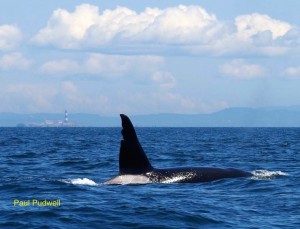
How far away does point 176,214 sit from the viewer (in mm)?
16859

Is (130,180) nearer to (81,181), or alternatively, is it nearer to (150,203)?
(81,181)

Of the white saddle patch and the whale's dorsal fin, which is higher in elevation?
the whale's dorsal fin

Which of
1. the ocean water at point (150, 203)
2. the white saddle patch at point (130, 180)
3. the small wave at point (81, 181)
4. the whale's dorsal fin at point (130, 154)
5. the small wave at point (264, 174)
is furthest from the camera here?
the small wave at point (264, 174)

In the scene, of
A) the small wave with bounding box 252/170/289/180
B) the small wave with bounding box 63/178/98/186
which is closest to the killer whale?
the small wave with bounding box 63/178/98/186

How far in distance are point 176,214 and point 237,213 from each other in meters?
1.47

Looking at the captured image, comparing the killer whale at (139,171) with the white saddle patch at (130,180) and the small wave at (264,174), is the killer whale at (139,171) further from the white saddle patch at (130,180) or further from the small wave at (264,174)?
the small wave at (264,174)

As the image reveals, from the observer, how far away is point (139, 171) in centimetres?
2308

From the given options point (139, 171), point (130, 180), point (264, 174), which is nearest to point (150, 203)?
point (130, 180)

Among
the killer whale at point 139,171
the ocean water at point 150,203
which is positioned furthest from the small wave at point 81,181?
the killer whale at point 139,171

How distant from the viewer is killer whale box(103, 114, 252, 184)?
22547 mm

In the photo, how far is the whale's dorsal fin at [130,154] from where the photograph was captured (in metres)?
22.5

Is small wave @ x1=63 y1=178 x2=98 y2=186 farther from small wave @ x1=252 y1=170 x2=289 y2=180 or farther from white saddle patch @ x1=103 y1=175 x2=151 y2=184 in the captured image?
small wave @ x1=252 y1=170 x2=289 y2=180

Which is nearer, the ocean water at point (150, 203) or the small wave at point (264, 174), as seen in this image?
the ocean water at point (150, 203)

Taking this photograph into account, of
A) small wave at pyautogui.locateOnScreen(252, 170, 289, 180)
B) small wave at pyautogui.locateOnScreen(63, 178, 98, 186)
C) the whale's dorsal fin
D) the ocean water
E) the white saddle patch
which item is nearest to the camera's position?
the ocean water
